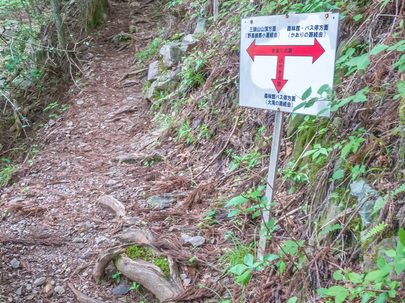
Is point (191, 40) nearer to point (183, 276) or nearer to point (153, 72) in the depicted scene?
point (153, 72)

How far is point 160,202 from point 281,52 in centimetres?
238

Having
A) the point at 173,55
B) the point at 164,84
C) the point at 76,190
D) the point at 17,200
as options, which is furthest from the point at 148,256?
the point at 173,55

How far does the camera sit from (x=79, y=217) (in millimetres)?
3957

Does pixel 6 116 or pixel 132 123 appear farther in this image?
pixel 6 116

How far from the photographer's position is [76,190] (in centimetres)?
460

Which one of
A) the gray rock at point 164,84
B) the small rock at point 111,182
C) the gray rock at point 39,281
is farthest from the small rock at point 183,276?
the gray rock at point 164,84

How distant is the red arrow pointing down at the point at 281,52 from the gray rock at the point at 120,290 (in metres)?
2.13

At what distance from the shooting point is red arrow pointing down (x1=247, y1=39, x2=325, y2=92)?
1.92 m

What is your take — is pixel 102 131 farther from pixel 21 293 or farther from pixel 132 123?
pixel 21 293

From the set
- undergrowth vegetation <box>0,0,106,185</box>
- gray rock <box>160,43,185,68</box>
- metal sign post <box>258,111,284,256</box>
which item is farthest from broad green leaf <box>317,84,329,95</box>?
undergrowth vegetation <box>0,0,106,185</box>

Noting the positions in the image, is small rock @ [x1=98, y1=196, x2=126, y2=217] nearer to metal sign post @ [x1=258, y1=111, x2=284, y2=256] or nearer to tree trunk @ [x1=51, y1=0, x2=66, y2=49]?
metal sign post @ [x1=258, y1=111, x2=284, y2=256]

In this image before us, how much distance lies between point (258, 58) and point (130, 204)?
254 centimetres

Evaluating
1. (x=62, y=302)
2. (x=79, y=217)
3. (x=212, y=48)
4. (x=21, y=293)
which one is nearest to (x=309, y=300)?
(x=62, y=302)

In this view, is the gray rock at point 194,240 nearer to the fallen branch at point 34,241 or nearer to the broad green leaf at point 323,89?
the fallen branch at point 34,241
